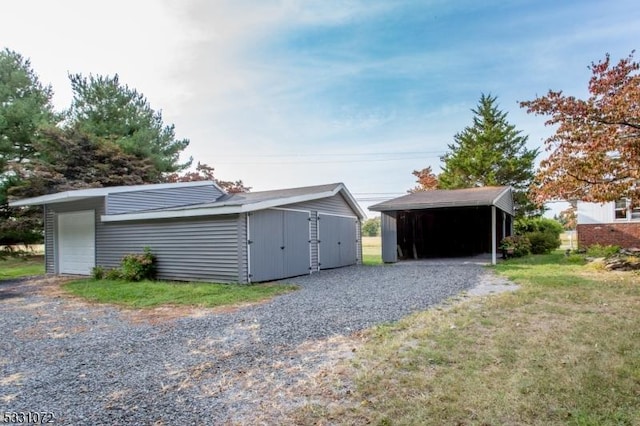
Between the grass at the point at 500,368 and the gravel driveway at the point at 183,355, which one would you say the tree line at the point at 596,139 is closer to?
the grass at the point at 500,368

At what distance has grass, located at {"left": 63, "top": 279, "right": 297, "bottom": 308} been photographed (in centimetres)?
738

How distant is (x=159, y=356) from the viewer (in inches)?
163

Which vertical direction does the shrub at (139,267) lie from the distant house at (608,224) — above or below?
below

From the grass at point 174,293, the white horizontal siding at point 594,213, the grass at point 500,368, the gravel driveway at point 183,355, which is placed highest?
the white horizontal siding at point 594,213

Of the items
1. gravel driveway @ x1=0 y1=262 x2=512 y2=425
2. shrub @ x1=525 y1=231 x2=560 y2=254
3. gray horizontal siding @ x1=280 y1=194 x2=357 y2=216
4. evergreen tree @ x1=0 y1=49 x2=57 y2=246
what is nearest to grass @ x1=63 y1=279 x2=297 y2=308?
gravel driveway @ x1=0 y1=262 x2=512 y2=425

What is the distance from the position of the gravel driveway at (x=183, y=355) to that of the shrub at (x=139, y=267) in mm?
2509

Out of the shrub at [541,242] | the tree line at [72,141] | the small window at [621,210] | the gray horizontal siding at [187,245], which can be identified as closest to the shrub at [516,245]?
the shrub at [541,242]

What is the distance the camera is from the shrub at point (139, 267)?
407 inches

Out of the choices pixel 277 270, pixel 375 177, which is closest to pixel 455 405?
pixel 277 270

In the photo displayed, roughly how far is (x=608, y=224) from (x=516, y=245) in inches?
182

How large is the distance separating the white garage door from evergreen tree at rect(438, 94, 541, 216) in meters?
21.6

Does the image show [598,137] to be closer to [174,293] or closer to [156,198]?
[174,293]

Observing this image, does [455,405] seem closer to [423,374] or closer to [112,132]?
[423,374]

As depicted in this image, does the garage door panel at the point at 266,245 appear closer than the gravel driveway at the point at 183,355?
No
